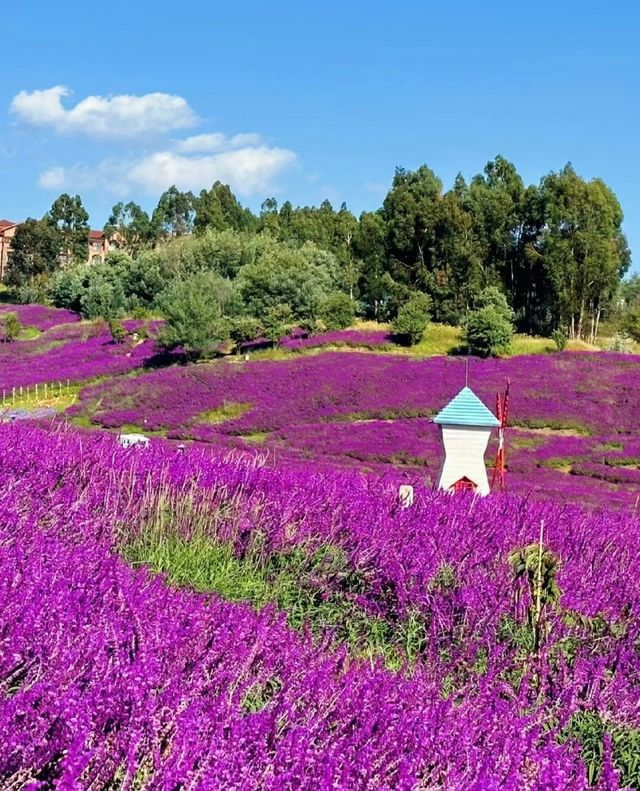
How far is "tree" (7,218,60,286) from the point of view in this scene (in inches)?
3130

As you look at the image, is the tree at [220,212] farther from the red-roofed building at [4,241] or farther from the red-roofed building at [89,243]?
the red-roofed building at [4,241]

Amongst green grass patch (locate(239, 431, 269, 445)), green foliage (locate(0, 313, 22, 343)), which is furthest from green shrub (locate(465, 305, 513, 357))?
green foliage (locate(0, 313, 22, 343))

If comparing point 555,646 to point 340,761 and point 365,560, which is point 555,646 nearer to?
point 365,560

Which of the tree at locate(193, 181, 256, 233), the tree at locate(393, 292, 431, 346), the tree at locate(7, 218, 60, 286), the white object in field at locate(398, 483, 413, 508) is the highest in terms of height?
the tree at locate(193, 181, 256, 233)

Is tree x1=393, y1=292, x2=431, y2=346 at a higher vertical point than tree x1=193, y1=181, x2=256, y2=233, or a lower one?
lower

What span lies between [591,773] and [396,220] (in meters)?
53.7

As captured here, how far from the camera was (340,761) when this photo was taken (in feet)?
7.34

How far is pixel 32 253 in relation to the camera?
82.6 meters

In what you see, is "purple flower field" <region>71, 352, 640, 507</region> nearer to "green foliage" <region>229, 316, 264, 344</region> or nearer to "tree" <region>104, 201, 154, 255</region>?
"green foliage" <region>229, 316, 264, 344</region>

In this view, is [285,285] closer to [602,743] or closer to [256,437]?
[256,437]

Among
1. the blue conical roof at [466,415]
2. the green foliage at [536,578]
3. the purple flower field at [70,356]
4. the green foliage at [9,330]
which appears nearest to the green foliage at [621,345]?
the purple flower field at [70,356]

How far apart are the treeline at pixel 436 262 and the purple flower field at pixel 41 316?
171 centimetres

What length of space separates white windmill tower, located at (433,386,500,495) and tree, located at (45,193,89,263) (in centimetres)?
8469

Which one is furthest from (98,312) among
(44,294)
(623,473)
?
(623,473)
